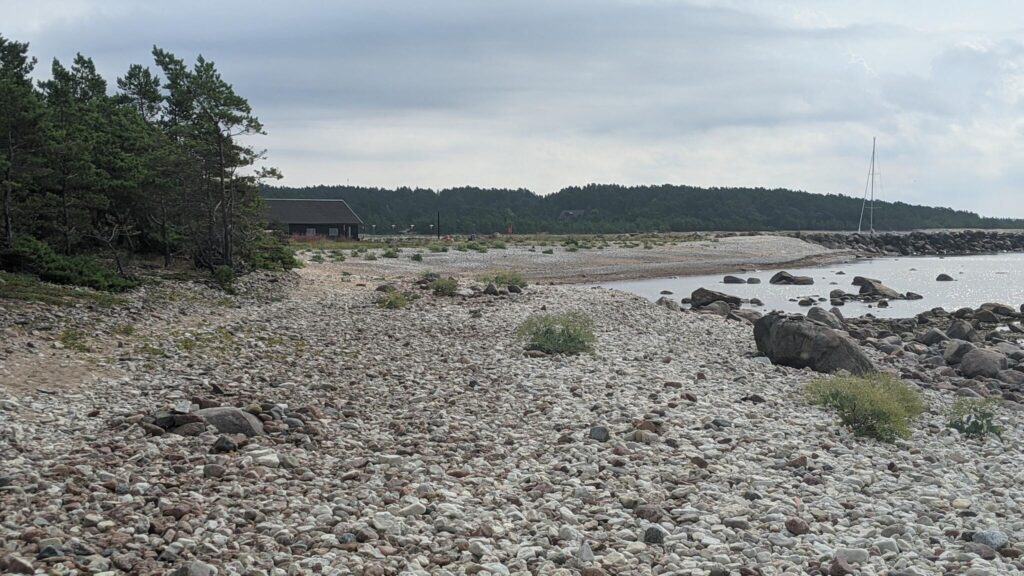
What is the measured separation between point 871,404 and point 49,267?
18.9m

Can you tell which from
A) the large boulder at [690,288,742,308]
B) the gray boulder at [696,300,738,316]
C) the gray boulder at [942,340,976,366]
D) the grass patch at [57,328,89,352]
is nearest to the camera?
the grass patch at [57,328,89,352]

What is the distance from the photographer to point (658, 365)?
16422 mm

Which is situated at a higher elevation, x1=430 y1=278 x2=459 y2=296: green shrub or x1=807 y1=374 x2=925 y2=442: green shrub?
x1=430 y1=278 x2=459 y2=296: green shrub

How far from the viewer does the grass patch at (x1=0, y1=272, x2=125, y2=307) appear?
1800cm

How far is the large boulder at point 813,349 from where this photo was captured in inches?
675

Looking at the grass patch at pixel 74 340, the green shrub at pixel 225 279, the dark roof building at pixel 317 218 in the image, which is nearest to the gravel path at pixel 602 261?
the green shrub at pixel 225 279

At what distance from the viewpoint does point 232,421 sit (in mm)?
10461

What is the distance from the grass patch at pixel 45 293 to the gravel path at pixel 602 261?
1952 centimetres

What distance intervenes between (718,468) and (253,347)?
10314 millimetres

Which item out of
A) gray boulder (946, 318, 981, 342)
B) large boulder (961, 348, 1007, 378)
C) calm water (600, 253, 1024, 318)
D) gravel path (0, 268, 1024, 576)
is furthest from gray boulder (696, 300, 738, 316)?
gravel path (0, 268, 1024, 576)

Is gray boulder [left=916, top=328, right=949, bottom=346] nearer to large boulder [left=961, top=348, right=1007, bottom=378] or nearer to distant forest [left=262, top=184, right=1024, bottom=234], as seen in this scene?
large boulder [left=961, top=348, right=1007, bottom=378]

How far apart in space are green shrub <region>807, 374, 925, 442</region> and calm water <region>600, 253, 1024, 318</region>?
856 inches

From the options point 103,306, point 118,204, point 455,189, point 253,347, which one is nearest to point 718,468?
point 253,347

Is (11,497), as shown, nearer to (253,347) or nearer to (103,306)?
(253,347)
